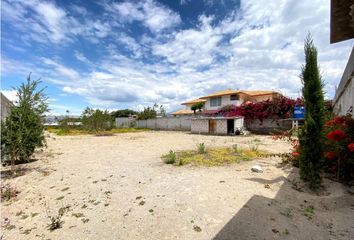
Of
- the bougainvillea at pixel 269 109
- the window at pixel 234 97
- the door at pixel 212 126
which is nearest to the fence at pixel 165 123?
the door at pixel 212 126

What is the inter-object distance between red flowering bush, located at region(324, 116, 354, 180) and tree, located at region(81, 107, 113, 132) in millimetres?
24301

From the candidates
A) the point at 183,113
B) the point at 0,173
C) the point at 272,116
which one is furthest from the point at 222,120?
the point at 0,173

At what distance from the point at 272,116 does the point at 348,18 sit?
66.6ft

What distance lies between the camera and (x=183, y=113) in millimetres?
38219

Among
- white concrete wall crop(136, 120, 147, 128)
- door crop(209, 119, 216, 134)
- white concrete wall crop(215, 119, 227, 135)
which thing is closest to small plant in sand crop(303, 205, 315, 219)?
white concrete wall crop(215, 119, 227, 135)

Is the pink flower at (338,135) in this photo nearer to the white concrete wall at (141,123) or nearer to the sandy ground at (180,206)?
the sandy ground at (180,206)

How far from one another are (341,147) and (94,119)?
81.8ft

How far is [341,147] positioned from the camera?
5391 millimetres

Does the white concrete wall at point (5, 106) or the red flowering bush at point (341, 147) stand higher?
the white concrete wall at point (5, 106)

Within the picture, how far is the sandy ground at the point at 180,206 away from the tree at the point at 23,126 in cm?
136

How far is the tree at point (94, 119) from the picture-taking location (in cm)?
2588

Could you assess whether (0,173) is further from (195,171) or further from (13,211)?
(195,171)

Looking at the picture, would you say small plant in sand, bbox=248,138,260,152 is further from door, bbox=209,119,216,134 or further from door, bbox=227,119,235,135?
door, bbox=209,119,216,134

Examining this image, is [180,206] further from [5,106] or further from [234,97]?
[234,97]
